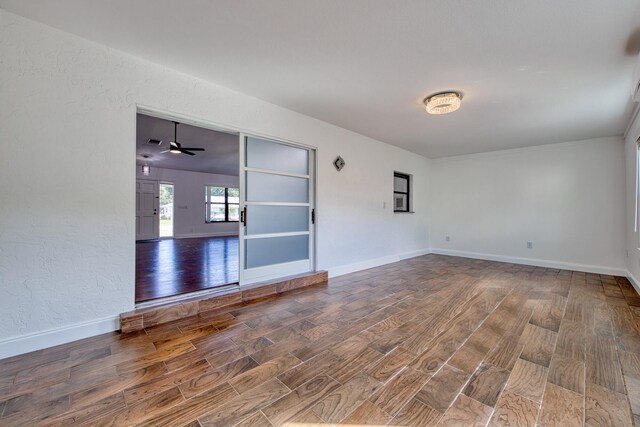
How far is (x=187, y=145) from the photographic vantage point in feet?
20.1

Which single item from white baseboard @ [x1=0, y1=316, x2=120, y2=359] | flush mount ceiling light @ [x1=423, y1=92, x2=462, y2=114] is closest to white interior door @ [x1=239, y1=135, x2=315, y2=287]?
white baseboard @ [x1=0, y1=316, x2=120, y2=359]

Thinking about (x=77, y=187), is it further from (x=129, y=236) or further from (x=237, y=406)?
(x=237, y=406)

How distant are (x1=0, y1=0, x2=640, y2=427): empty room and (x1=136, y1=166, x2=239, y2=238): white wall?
18.6 ft

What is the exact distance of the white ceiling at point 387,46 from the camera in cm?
182

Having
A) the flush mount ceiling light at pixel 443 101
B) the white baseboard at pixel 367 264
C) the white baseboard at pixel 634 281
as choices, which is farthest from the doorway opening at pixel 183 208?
the white baseboard at pixel 634 281

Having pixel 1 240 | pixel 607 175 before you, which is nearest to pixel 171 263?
pixel 1 240

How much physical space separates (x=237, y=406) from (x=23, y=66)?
9.38 feet

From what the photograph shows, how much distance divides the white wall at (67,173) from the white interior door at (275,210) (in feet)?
2.85

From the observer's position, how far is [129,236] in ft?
8.00

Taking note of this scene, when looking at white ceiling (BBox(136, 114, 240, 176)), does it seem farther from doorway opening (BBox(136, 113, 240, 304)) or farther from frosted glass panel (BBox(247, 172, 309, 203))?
frosted glass panel (BBox(247, 172, 309, 203))

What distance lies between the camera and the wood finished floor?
140 centimetres

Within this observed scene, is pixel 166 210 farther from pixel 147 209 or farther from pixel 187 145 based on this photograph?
pixel 187 145

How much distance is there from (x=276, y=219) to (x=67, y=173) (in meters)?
2.18

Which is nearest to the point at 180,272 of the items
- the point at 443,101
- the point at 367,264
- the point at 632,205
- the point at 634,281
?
the point at 367,264
